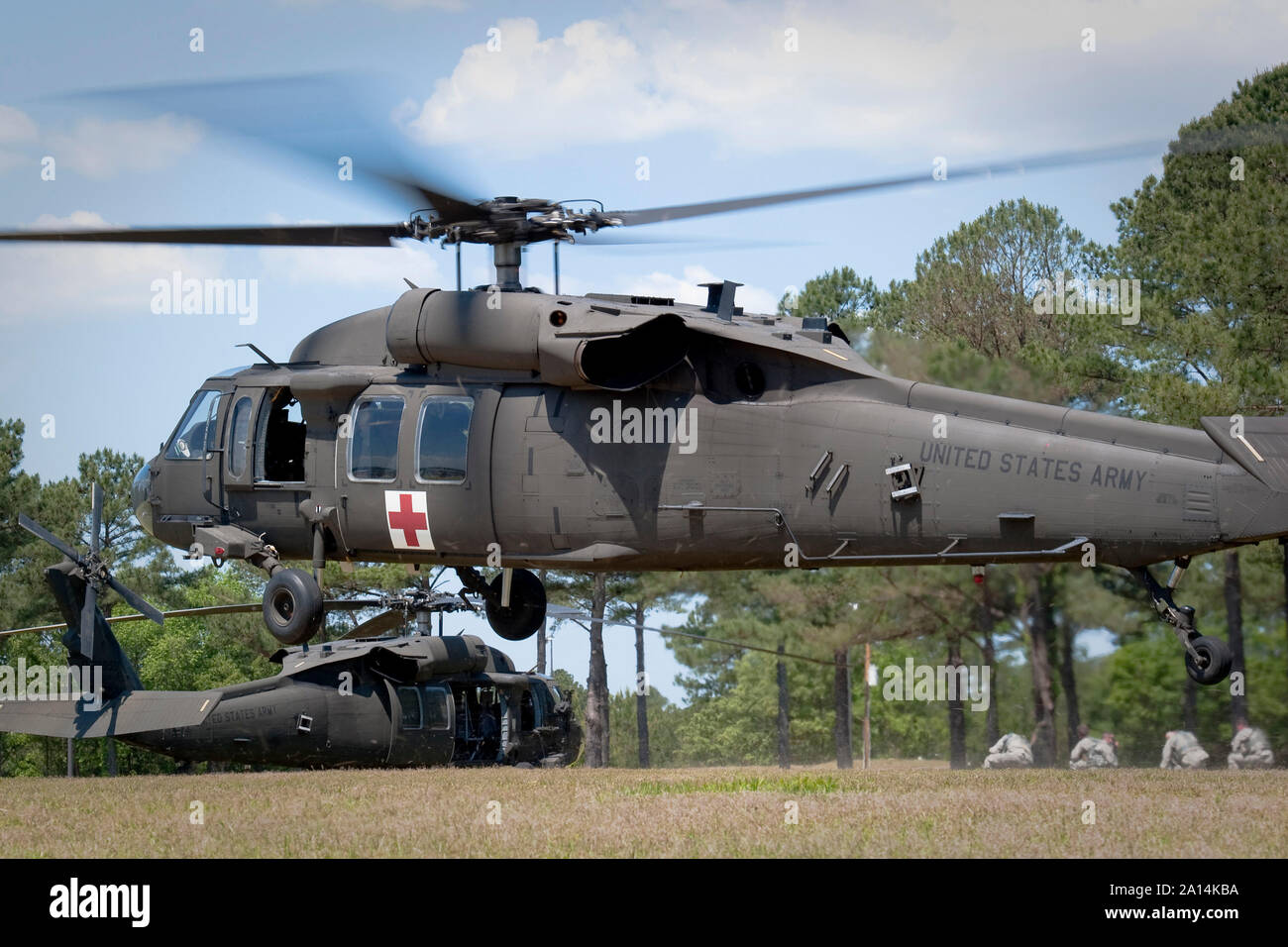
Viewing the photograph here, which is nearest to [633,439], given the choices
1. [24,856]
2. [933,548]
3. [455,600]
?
[933,548]

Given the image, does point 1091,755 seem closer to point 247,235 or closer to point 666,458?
point 666,458

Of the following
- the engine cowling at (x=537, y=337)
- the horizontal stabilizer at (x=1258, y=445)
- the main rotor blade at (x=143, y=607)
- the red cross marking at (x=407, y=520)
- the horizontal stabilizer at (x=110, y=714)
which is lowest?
the horizontal stabilizer at (x=110, y=714)

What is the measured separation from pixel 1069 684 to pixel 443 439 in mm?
8832

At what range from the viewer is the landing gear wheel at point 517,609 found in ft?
53.4

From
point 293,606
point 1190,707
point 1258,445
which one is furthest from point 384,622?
point 1258,445

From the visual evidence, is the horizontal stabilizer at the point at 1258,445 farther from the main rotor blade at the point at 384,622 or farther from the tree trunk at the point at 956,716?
the main rotor blade at the point at 384,622

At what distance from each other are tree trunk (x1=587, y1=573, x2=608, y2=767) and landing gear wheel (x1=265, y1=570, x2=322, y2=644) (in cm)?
2577

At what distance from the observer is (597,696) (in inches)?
1617

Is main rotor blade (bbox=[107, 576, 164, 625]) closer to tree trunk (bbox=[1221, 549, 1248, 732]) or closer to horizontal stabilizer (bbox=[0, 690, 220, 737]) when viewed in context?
horizontal stabilizer (bbox=[0, 690, 220, 737])

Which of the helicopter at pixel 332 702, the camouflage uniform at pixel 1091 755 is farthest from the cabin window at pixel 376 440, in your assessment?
the camouflage uniform at pixel 1091 755

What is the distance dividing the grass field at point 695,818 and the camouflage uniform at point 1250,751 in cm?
407

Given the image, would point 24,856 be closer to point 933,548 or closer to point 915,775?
point 933,548

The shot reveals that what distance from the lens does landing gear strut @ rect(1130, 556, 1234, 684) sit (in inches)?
430

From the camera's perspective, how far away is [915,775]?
14547 millimetres
